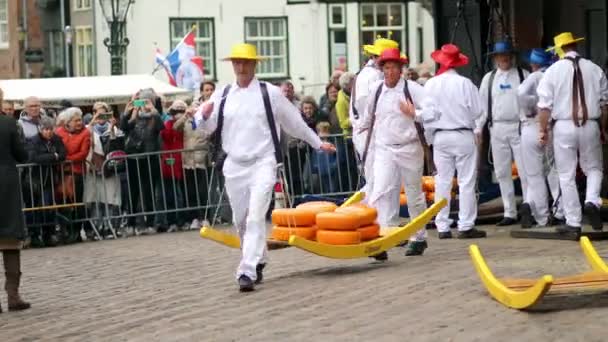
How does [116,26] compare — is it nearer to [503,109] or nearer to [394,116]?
[503,109]

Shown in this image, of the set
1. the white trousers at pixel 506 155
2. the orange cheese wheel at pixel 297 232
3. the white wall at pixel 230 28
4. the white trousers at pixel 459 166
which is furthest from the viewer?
the white wall at pixel 230 28

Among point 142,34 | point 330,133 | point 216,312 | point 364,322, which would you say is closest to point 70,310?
point 216,312

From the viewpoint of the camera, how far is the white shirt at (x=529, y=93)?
18.0m

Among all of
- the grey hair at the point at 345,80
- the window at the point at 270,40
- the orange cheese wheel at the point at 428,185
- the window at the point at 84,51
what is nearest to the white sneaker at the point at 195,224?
the grey hair at the point at 345,80

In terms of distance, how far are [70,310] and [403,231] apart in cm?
319

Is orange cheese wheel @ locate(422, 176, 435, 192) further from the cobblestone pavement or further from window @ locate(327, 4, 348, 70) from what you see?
window @ locate(327, 4, 348, 70)

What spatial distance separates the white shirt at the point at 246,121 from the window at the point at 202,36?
35.4 metres

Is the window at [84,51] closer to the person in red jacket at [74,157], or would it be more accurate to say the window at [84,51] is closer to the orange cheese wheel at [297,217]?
the person in red jacket at [74,157]

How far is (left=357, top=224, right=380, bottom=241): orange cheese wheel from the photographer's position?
14.9 metres

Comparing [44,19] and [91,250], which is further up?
[44,19]

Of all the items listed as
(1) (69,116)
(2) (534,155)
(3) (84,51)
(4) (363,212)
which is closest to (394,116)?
(4) (363,212)

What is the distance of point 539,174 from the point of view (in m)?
18.4

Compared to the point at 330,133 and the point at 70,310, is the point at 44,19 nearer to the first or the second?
the point at 330,133

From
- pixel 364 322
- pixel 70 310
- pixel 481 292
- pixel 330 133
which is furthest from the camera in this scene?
pixel 330 133
